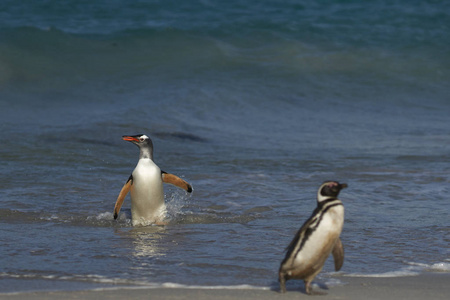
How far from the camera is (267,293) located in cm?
401

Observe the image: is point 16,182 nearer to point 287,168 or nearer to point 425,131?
point 287,168

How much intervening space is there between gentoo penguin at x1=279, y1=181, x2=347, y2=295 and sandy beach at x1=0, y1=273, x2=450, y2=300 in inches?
5.4

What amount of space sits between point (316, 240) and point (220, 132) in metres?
8.33

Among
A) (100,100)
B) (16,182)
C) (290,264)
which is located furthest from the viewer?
(100,100)

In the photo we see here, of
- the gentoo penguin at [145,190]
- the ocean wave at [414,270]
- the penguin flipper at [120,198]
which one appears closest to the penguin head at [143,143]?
the gentoo penguin at [145,190]

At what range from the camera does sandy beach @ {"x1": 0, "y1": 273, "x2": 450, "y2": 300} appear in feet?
12.7

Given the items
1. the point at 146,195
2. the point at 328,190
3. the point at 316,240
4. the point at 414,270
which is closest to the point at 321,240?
the point at 316,240

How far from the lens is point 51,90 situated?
1565cm

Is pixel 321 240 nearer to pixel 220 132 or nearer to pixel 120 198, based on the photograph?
pixel 120 198

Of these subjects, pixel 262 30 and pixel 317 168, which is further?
pixel 262 30

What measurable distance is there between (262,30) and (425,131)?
8.51m

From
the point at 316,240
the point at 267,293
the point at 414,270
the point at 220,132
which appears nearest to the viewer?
the point at 316,240

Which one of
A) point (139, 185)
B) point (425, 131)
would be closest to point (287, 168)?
point (139, 185)

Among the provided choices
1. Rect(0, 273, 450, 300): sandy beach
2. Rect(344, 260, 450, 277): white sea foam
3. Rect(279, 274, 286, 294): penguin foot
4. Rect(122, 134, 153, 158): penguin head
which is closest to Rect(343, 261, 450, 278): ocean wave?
Rect(344, 260, 450, 277): white sea foam
